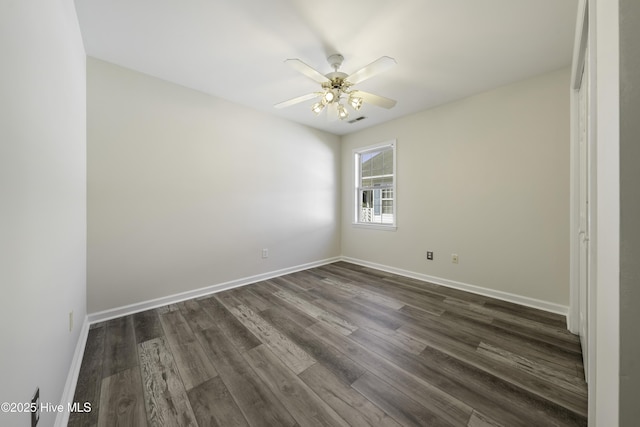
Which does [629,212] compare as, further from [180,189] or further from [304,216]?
[304,216]

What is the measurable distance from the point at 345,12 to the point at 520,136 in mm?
2343

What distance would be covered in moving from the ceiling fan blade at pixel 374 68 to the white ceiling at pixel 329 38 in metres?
0.31

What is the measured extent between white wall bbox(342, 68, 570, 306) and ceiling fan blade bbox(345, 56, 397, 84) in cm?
185

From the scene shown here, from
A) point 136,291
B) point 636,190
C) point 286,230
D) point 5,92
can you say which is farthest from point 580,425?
point 136,291

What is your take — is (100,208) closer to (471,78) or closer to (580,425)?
(580,425)

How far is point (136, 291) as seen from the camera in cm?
246

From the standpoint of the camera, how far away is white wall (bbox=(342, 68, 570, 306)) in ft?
7.88

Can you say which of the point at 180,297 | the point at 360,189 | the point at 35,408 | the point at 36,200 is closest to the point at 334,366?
the point at 35,408

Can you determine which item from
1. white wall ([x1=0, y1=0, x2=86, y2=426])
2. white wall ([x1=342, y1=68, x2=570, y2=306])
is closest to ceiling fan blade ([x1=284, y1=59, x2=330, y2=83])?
white wall ([x1=0, y1=0, x2=86, y2=426])

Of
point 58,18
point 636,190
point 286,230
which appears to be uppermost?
point 58,18

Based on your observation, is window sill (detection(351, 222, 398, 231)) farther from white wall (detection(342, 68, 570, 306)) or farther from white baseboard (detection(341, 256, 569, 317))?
white baseboard (detection(341, 256, 569, 317))

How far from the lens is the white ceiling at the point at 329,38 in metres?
1.65

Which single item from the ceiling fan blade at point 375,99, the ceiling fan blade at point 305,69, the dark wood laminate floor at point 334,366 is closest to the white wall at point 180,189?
the dark wood laminate floor at point 334,366

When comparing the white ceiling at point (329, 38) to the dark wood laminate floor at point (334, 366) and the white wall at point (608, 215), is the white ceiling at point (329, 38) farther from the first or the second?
the dark wood laminate floor at point (334, 366)
